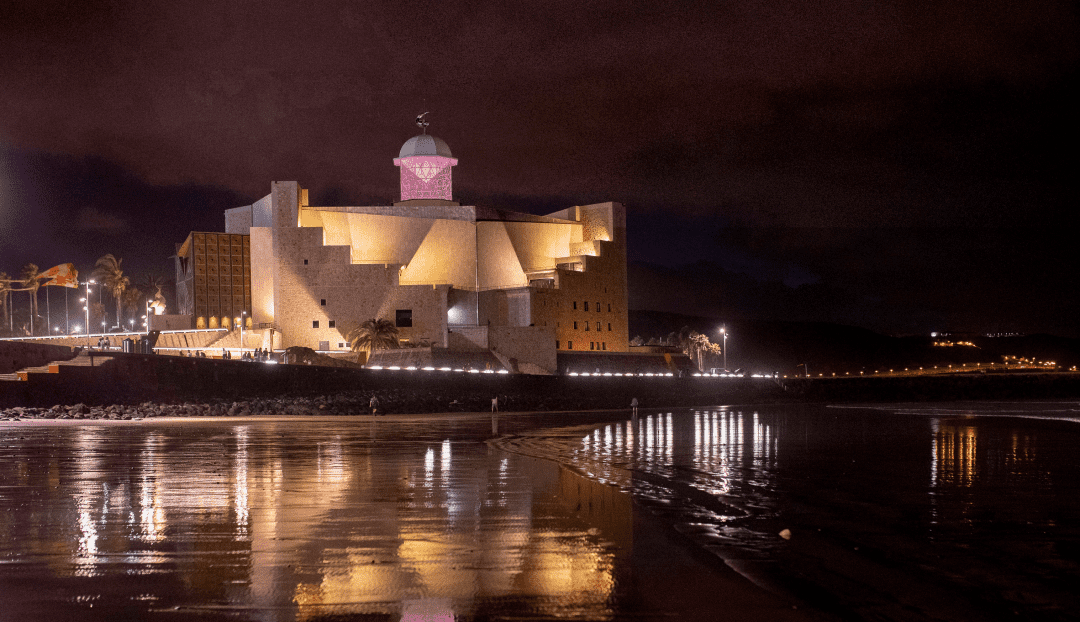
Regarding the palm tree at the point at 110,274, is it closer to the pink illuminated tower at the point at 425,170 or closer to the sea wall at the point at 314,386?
the pink illuminated tower at the point at 425,170

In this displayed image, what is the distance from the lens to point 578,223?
2931 inches

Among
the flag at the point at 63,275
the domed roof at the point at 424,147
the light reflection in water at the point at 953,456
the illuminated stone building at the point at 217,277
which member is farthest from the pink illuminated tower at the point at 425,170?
the light reflection in water at the point at 953,456

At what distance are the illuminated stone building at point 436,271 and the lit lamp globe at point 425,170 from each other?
84 millimetres

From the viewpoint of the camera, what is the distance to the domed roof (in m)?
72.1

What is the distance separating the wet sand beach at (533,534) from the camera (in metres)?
6.93

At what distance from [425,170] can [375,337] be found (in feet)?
65.7

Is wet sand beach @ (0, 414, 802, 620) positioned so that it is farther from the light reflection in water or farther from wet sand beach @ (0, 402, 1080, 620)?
the light reflection in water

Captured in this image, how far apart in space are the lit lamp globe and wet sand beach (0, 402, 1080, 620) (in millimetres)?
53150

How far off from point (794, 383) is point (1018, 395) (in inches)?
1007

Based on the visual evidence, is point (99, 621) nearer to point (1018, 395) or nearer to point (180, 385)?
point (180, 385)

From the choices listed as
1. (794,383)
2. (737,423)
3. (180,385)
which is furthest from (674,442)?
(794,383)

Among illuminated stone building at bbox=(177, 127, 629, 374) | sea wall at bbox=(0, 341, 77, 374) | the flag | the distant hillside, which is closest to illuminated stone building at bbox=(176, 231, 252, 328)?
illuminated stone building at bbox=(177, 127, 629, 374)

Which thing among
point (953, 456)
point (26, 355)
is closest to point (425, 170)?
point (26, 355)

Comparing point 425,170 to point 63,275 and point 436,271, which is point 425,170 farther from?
A: point 63,275
